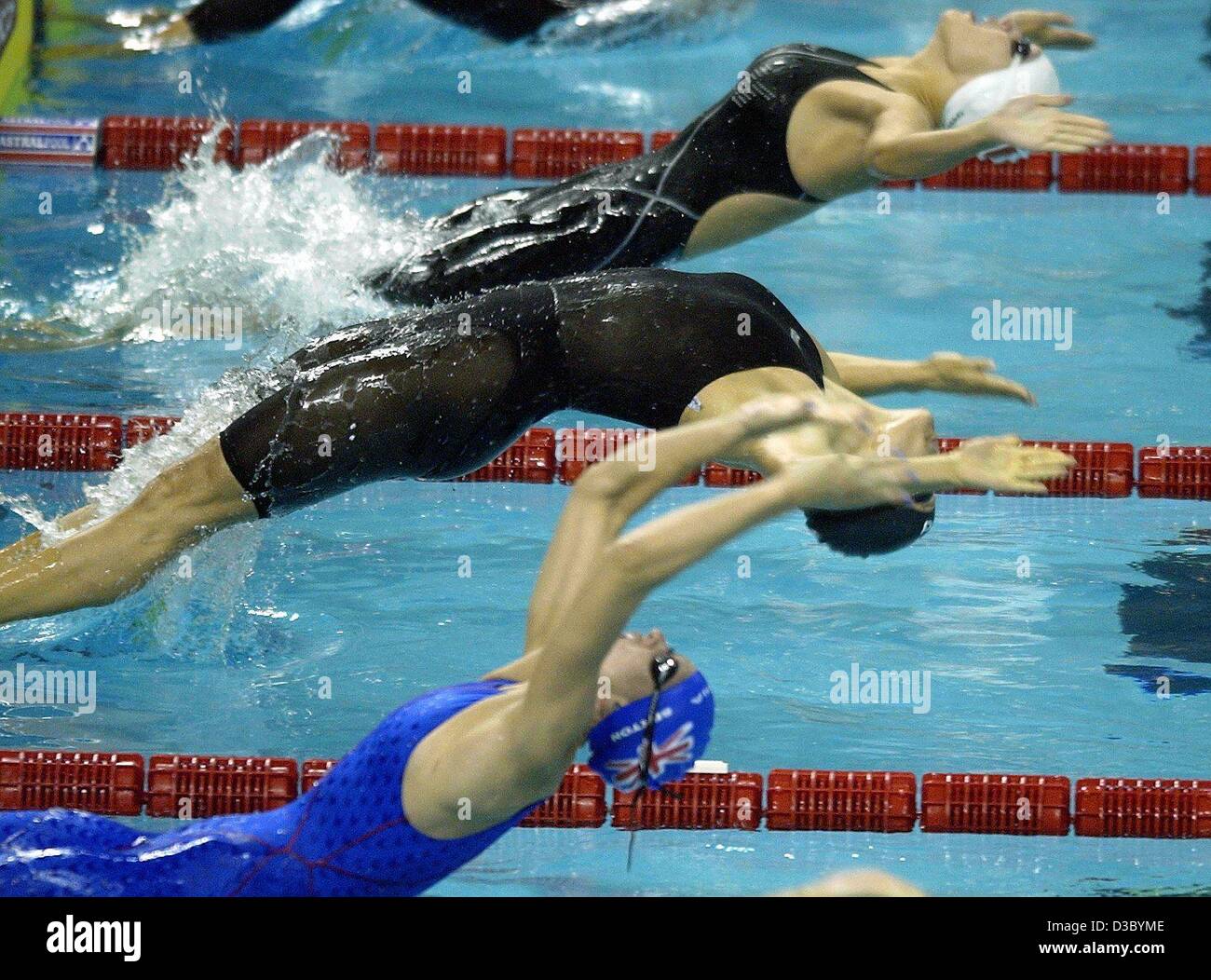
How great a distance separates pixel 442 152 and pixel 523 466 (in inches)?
88.9

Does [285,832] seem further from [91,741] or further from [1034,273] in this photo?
[1034,273]

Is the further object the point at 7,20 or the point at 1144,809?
the point at 7,20

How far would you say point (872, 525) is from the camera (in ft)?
12.1

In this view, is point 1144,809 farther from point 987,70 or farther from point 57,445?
point 57,445

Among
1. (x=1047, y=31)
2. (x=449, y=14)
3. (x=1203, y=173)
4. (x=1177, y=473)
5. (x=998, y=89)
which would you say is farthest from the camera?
(x=449, y=14)

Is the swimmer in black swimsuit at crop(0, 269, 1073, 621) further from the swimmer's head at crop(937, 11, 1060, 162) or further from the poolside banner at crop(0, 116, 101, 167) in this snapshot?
the poolside banner at crop(0, 116, 101, 167)

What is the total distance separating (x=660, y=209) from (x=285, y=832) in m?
2.41

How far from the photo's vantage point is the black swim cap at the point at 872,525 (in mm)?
3645

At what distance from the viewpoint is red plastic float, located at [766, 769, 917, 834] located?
3.98m

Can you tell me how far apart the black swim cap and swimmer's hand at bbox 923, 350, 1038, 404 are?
29cm

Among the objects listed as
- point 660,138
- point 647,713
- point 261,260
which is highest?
point 660,138

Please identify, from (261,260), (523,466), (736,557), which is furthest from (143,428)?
(736,557)

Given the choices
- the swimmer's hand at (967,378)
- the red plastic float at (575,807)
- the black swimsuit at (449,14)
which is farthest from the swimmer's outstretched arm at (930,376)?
the black swimsuit at (449,14)
